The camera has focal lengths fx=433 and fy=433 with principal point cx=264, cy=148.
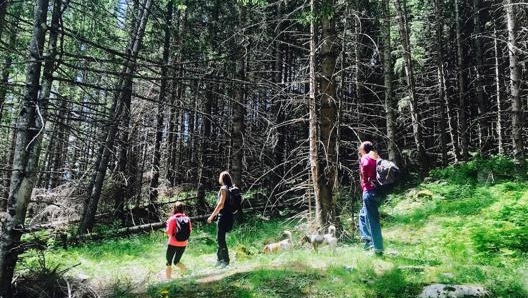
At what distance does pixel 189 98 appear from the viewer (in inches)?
249

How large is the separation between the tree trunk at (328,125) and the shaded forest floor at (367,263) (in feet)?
2.72

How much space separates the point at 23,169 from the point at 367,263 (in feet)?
15.9

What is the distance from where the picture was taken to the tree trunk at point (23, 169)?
17.1ft

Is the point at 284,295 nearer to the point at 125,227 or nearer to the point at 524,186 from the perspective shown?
the point at 524,186

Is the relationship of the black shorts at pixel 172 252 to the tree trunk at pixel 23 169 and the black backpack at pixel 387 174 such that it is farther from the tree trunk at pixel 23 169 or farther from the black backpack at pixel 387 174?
the black backpack at pixel 387 174

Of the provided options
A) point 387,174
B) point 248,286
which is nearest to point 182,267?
point 248,286

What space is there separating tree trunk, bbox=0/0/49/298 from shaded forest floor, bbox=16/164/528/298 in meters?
0.85

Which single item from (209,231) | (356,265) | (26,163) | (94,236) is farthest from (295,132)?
(26,163)

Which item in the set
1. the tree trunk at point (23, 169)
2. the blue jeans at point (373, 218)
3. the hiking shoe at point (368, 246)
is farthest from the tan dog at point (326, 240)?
the tree trunk at point (23, 169)

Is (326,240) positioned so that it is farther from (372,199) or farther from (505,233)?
(505,233)

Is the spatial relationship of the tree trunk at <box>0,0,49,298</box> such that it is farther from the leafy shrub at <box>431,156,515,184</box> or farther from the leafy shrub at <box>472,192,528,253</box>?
the leafy shrub at <box>431,156,515,184</box>

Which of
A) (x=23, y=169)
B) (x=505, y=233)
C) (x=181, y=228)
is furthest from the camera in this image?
(x=181, y=228)

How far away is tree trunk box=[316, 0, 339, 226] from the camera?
899 centimetres

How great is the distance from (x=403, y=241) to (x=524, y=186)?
4768mm
